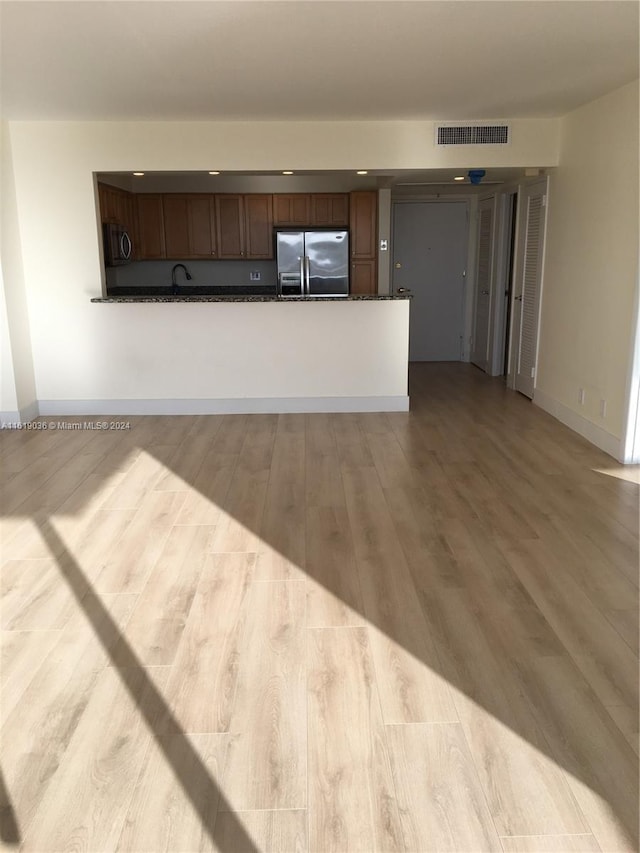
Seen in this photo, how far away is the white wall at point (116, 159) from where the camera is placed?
5.66m

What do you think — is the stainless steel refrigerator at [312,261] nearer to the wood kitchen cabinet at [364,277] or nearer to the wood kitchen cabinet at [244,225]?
the wood kitchen cabinet at [364,277]

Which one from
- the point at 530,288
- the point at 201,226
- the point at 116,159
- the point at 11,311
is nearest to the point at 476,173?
the point at 530,288

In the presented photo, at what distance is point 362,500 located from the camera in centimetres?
409

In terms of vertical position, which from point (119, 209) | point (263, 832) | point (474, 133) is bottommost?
point (263, 832)

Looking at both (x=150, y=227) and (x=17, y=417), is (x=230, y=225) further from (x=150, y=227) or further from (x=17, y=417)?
(x=17, y=417)

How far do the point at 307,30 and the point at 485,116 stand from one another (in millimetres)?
2733

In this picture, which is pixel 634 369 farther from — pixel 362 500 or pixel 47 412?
pixel 47 412

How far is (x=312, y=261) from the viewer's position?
27.7 feet

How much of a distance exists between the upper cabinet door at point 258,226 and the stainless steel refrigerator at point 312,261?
26 centimetres

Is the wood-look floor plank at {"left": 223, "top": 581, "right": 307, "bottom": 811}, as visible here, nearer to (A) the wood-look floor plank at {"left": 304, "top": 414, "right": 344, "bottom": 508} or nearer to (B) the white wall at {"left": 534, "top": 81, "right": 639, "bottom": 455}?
(A) the wood-look floor plank at {"left": 304, "top": 414, "right": 344, "bottom": 508}

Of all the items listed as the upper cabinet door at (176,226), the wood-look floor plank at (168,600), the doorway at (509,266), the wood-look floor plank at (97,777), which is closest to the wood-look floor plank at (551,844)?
the wood-look floor plank at (97,777)

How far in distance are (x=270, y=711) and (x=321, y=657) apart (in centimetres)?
34

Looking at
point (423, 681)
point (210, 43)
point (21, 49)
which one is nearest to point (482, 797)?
point (423, 681)

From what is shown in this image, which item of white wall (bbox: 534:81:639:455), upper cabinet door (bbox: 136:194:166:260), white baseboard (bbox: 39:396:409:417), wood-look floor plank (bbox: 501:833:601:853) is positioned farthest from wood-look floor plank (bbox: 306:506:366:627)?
upper cabinet door (bbox: 136:194:166:260)
